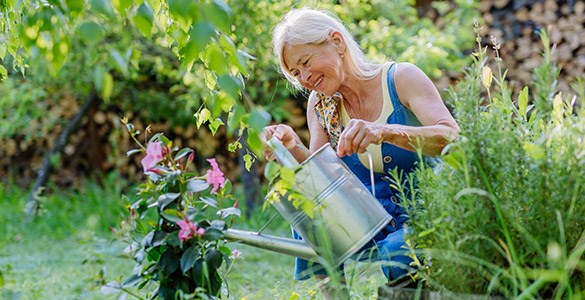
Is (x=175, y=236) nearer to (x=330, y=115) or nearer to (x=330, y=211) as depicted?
(x=330, y=211)

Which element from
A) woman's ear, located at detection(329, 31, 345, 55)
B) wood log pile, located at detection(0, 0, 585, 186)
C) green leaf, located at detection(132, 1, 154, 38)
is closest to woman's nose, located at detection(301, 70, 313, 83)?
woman's ear, located at detection(329, 31, 345, 55)

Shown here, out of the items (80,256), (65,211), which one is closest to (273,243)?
(80,256)

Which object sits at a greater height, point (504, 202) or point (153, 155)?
point (153, 155)

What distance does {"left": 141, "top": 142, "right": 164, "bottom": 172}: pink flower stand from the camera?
1616 millimetres

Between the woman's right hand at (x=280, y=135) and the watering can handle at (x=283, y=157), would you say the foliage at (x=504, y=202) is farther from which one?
the woman's right hand at (x=280, y=135)

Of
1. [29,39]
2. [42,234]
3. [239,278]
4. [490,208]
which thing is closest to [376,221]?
[490,208]

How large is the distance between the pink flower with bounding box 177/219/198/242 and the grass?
0.17 metres

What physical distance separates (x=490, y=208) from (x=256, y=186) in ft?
12.0

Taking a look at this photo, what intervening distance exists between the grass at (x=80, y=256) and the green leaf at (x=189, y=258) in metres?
0.16

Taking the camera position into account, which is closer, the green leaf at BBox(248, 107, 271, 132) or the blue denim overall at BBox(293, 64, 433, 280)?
the green leaf at BBox(248, 107, 271, 132)

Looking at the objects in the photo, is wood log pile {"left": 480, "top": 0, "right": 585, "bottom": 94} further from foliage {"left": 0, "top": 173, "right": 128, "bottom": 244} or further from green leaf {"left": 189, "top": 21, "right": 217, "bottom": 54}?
green leaf {"left": 189, "top": 21, "right": 217, "bottom": 54}

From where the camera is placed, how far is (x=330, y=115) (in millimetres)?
2287

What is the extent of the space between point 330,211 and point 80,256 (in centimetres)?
282

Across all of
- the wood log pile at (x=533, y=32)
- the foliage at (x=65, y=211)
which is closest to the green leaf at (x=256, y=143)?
the foliage at (x=65, y=211)
